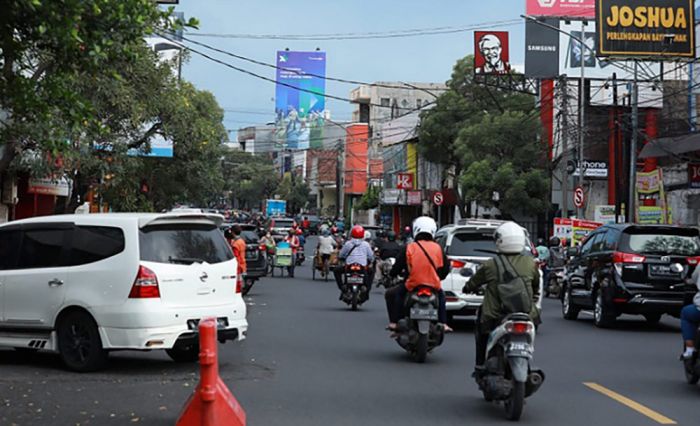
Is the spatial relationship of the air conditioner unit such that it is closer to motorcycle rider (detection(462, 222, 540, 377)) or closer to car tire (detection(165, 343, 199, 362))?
car tire (detection(165, 343, 199, 362))

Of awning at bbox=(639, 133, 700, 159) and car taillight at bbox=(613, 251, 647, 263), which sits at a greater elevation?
awning at bbox=(639, 133, 700, 159)

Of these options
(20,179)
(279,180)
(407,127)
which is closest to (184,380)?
(20,179)

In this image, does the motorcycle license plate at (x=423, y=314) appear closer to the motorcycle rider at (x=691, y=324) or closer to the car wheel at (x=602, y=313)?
the motorcycle rider at (x=691, y=324)

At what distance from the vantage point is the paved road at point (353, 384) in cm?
870

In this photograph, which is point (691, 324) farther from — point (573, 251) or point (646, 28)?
point (646, 28)

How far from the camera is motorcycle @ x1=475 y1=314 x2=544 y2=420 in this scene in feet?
27.2

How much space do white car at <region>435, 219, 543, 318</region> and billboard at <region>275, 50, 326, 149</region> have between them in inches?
2062

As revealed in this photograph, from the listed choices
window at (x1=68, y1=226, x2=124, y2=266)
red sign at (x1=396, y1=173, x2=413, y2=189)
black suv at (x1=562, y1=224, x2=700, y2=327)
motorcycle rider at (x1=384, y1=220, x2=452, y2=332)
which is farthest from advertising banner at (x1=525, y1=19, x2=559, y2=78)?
window at (x1=68, y1=226, x2=124, y2=266)

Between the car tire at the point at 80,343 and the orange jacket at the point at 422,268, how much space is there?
3.81 m

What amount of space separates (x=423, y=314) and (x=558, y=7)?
41641 millimetres

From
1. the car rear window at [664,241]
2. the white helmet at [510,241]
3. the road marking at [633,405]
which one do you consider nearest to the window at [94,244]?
the white helmet at [510,241]

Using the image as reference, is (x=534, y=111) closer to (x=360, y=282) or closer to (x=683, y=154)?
(x=683, y=154)

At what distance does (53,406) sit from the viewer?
906 cm

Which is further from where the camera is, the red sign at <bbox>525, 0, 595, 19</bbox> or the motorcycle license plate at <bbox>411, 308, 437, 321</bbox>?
the red sign at <bbox>525, 0, 595, 19</bbox>
